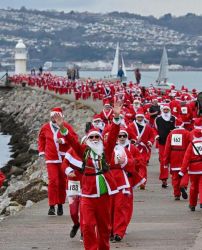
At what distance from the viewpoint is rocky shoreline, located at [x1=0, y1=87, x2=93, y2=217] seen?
22.4 meters

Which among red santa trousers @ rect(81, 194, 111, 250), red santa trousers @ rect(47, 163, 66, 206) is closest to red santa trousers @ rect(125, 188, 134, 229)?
red santa trousers @ rect(81, 194, 111, 250)

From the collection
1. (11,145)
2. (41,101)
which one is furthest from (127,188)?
(41,101)

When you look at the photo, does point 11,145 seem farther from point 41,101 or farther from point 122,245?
point 122,245

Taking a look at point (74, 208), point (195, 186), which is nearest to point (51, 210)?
point (195, 186)

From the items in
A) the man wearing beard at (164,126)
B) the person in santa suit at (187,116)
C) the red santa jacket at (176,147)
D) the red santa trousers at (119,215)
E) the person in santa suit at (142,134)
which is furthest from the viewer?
the person in santa suit at (187,116)

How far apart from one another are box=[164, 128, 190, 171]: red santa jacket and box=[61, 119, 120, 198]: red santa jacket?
19.5ft

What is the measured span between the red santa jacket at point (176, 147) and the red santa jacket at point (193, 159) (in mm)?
1332

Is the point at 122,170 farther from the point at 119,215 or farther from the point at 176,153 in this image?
the point at 176,153

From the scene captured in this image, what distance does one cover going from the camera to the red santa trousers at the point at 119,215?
1438 cm

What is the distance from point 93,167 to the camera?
12.6 metres

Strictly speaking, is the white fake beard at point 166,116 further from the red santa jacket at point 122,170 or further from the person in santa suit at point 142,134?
the red santa jacket at point 122,170

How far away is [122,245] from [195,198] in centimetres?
330

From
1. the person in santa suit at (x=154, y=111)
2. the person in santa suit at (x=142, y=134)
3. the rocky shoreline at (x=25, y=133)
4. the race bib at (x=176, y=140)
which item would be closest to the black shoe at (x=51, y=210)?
the rocky shoreline at (x=25, y=133)

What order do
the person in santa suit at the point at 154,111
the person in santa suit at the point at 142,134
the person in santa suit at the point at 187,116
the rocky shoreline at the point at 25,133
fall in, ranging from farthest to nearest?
the person in santa suit at the point at 154,111
the person in santa suit at the point at 187,116
the rocky shoreline at the point at 25,133
the person in santa suit at the point at 142,134
